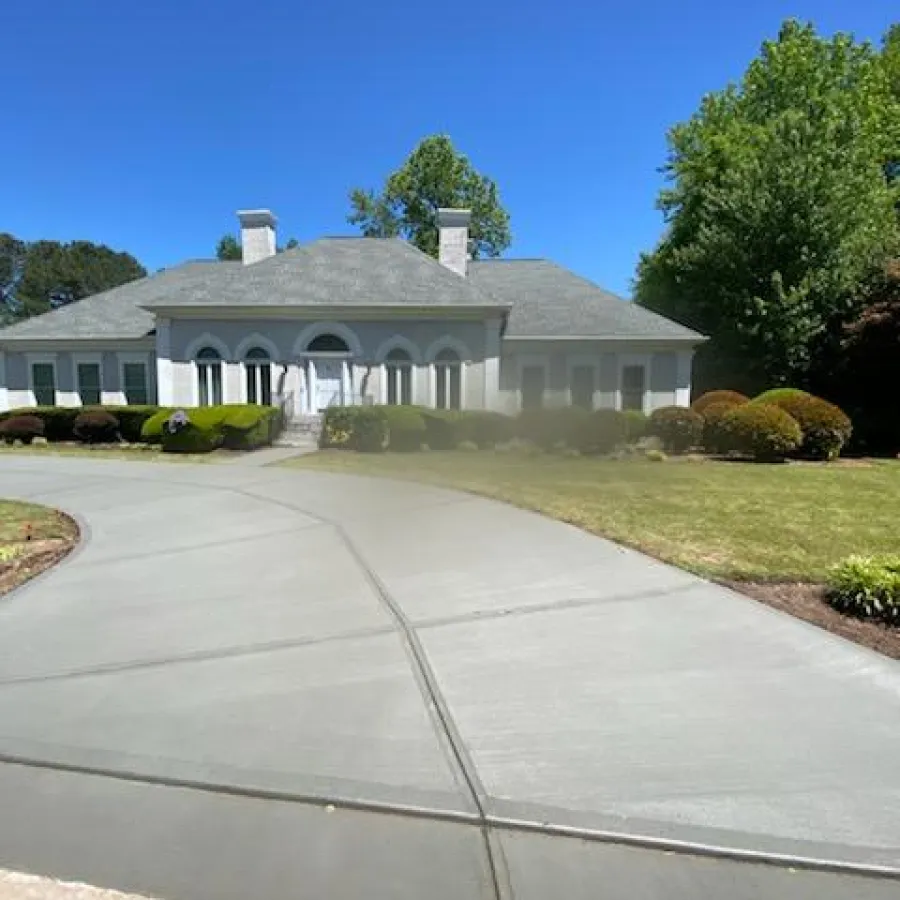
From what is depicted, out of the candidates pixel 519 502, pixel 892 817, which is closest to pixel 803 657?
pixel 892 817

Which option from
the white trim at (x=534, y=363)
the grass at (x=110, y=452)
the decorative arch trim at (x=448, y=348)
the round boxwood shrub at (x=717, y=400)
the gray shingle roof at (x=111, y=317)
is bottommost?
the grass at (x=110, y=452)

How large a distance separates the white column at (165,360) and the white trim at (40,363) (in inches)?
212

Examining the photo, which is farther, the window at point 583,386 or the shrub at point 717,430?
the window at point 583,386

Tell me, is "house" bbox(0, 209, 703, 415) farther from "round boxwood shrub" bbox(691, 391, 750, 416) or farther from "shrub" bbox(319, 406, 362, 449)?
"shrub" bbox(319, 406, 362, 449)

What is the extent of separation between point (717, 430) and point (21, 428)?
62.2ft

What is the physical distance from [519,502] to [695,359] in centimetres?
2104

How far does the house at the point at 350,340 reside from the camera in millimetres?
21094

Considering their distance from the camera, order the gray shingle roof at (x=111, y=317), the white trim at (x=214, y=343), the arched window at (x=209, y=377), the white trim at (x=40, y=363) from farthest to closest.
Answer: the white trim at (x=40, y=363) < the gray shingle roof at (x=111, y=317) < the arched window at (x=209, y=377) < the white trim at (x=214, y=343)

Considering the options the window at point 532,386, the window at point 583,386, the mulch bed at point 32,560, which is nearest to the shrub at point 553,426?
the window at point 532,386

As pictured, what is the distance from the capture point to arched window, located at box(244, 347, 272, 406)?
21.2 meters

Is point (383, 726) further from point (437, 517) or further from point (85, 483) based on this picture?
point (85, 483)

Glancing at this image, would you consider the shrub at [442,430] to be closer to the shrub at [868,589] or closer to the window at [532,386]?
the window at [532,386]

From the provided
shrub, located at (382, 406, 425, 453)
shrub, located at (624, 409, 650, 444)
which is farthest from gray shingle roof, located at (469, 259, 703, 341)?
shrub, located at (382, 406, 425, 453)

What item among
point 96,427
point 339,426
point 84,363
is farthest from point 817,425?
point 84,363
